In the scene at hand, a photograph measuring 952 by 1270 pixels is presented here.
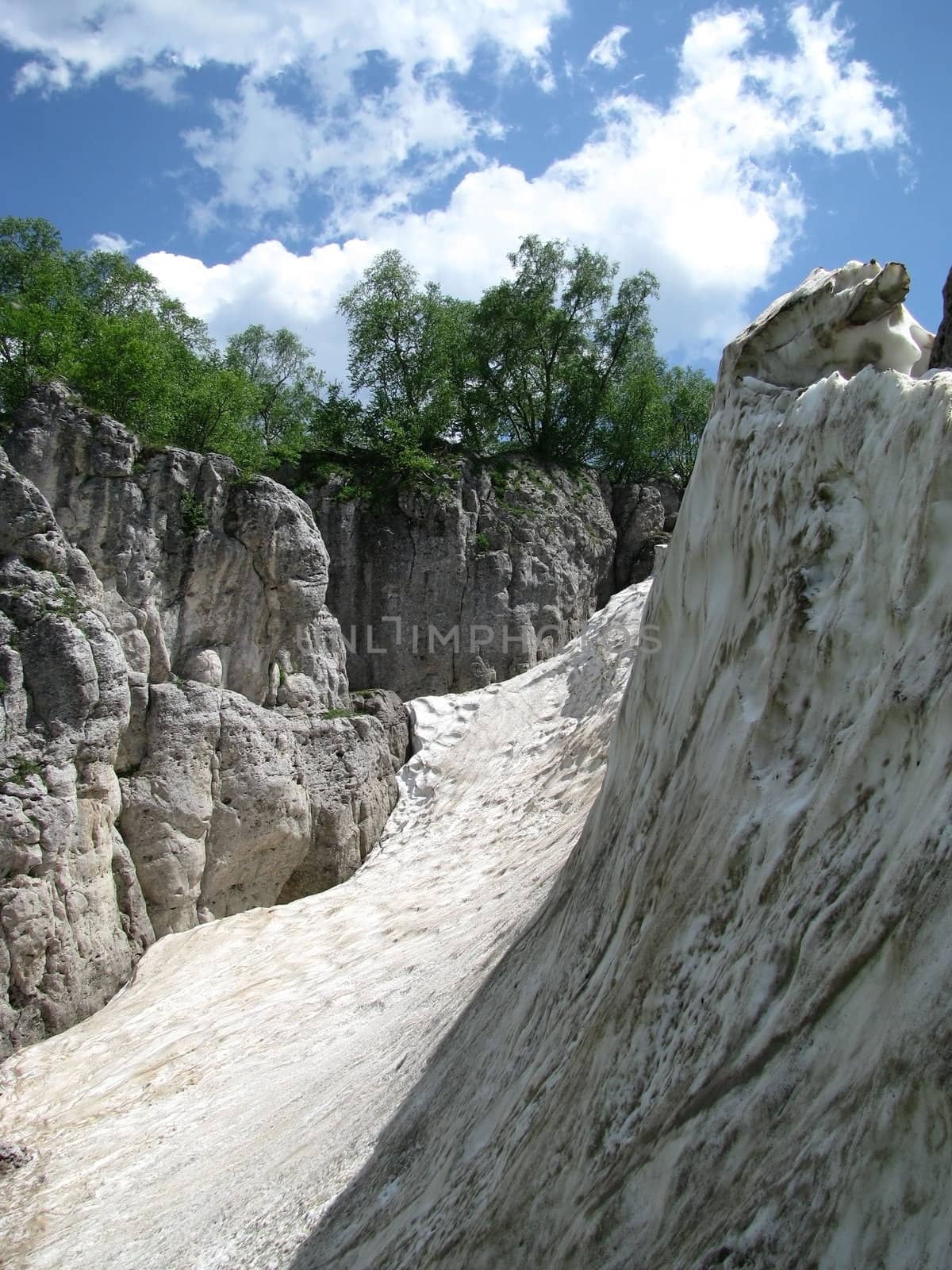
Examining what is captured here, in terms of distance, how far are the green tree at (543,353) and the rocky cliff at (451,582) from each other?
14.5 feet

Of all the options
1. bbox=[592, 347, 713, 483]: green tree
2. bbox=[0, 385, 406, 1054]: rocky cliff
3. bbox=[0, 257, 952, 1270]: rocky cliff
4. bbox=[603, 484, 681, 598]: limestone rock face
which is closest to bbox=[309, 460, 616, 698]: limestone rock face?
bbox=[603, 484, 681, 598]: limestone rock face

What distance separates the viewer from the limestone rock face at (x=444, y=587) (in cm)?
2244

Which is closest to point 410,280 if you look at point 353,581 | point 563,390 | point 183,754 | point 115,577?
point 563,390

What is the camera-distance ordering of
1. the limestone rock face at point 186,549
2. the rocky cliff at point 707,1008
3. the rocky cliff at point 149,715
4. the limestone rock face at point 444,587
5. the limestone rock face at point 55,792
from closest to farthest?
the rocky cliff at point 707,1008, the limestone rock face at point 55,792, the rocky cliff at point 149,715, the limestone rock face at point 186,549, the limestone rock face at point 444,587

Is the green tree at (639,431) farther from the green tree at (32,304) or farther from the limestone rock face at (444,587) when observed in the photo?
the green tree at (32,304)

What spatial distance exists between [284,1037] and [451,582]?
43.3 ft

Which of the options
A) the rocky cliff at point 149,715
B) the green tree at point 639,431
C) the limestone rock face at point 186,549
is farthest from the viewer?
the green tree at point 639,431

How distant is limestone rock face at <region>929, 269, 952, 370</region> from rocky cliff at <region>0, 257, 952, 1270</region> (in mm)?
123

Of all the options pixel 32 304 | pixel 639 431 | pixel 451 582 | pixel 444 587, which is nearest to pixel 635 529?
pixel 639 431

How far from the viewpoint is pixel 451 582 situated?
23.0 m

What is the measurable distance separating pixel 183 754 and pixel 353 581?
8.45m

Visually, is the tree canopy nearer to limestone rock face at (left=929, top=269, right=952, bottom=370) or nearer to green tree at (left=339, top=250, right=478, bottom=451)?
green tree at (left=339, top=250, right=478, bottom=451)

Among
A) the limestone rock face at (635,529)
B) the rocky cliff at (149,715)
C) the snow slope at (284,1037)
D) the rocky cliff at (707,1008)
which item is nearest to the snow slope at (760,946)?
the rocky cliff at (707,1008)

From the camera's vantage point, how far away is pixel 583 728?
17547 mm
